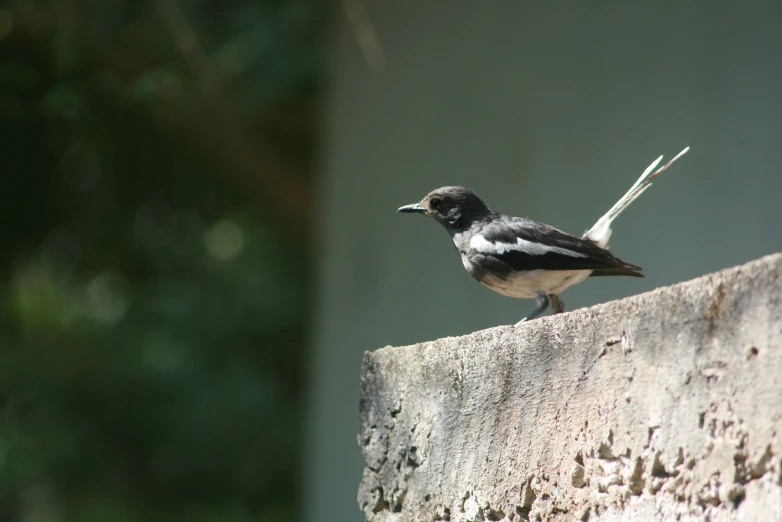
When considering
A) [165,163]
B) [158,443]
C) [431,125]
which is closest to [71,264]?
[165,163]

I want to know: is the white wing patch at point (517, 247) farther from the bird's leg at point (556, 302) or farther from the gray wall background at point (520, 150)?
the gray wall background at point (520, 150)

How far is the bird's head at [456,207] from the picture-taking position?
12.2ft

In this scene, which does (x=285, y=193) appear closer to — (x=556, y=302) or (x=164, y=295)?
(x=164, y=295)

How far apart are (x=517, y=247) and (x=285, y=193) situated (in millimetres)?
5879

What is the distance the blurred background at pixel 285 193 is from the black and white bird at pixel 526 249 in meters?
1.15

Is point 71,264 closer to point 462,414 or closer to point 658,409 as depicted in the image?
point 462,414

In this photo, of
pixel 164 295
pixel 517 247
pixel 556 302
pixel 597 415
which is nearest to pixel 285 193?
pixel 164 295

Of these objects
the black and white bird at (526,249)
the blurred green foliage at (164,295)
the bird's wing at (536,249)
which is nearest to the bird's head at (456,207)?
the black and white bird at (526,249)

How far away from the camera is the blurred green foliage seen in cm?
791

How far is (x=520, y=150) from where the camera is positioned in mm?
5371

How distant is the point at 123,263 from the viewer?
920 centimetres

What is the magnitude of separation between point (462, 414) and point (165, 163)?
285 inches

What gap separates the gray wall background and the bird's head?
1246 mm

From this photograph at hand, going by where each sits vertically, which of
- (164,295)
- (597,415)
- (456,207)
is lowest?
(597,415)
